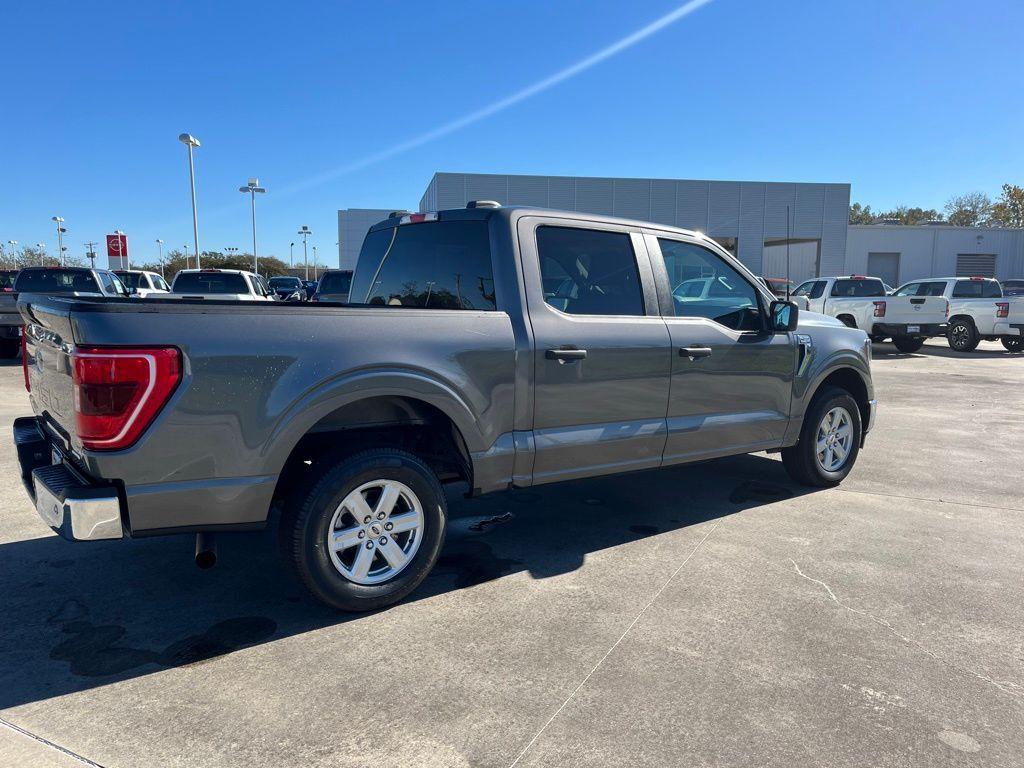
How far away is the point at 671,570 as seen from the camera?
3.96m

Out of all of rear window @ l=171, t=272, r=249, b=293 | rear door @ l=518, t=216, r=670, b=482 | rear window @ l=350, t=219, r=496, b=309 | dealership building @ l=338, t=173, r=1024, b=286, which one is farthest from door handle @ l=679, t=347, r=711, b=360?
dealership building @ l=338, t=173, r=1024, b=286

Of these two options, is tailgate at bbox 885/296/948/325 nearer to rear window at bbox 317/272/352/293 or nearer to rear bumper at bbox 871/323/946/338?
rear bumper at bbox 871/323/946/338

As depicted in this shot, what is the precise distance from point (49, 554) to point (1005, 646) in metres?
4.94

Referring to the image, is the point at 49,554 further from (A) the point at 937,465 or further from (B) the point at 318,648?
(A) the point at 937,465

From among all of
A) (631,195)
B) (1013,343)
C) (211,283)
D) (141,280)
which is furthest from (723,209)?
(211,283)

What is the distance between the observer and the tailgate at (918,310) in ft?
55.9

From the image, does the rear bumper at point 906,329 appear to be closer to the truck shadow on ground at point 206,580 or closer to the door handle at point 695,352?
the truck shadow on ground at point 206,580

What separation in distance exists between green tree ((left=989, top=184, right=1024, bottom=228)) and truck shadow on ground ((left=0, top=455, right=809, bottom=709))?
95.7 m

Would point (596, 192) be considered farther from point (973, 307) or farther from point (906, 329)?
point (906, 329)

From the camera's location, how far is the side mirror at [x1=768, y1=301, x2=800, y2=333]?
4844mm

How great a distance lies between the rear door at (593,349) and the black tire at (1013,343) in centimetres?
1790

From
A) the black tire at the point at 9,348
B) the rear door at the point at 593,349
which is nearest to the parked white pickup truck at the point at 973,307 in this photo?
the rear door at the point at 593,349

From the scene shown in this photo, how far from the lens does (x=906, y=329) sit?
56.5 feet

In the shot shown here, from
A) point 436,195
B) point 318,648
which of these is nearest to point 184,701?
point 318,648
